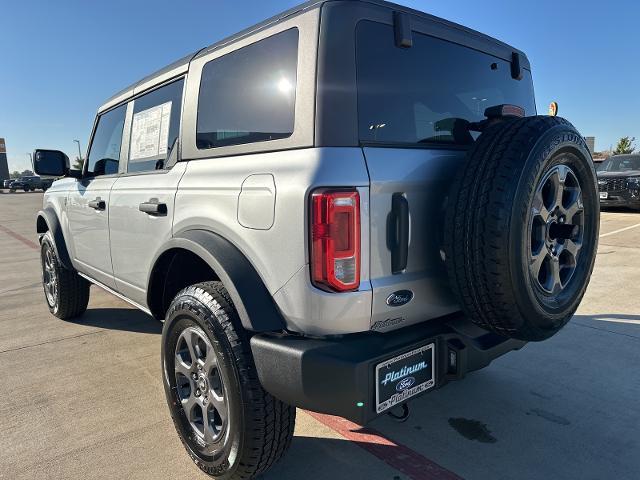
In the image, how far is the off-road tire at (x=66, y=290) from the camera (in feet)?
14.2

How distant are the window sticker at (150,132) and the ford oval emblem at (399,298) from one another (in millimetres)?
1604

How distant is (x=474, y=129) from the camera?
2268mm

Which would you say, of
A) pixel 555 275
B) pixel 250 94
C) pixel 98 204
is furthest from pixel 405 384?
pixel 98 204

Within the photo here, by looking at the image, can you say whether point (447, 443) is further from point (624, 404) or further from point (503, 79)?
point (503, 79)

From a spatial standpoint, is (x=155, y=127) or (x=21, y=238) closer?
(x=155, y=127)

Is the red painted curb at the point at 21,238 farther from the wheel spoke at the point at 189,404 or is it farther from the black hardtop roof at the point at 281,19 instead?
the wheel spoke at the point at 189,404

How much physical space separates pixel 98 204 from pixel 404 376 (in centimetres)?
254

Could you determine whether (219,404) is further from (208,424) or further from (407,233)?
(407,233)

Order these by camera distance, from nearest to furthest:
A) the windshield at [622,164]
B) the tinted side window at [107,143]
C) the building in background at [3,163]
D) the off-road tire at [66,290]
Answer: the tinted side window at [107,143] → the off-road tire at [66,290] → the windshield at [622,164] → the building in background at [3,163]

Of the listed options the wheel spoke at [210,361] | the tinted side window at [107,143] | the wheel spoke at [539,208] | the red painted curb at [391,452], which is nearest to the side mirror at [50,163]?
the tinted side window at [107,143]

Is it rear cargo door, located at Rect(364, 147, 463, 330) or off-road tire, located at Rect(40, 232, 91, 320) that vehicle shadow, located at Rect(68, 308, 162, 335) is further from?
rear cargo door, located at Rect(364, 147, 463, 330)

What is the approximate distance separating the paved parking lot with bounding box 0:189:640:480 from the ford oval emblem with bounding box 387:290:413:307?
2.98 feet

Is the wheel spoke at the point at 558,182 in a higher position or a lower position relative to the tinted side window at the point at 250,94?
lower

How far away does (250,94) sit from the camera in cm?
208
